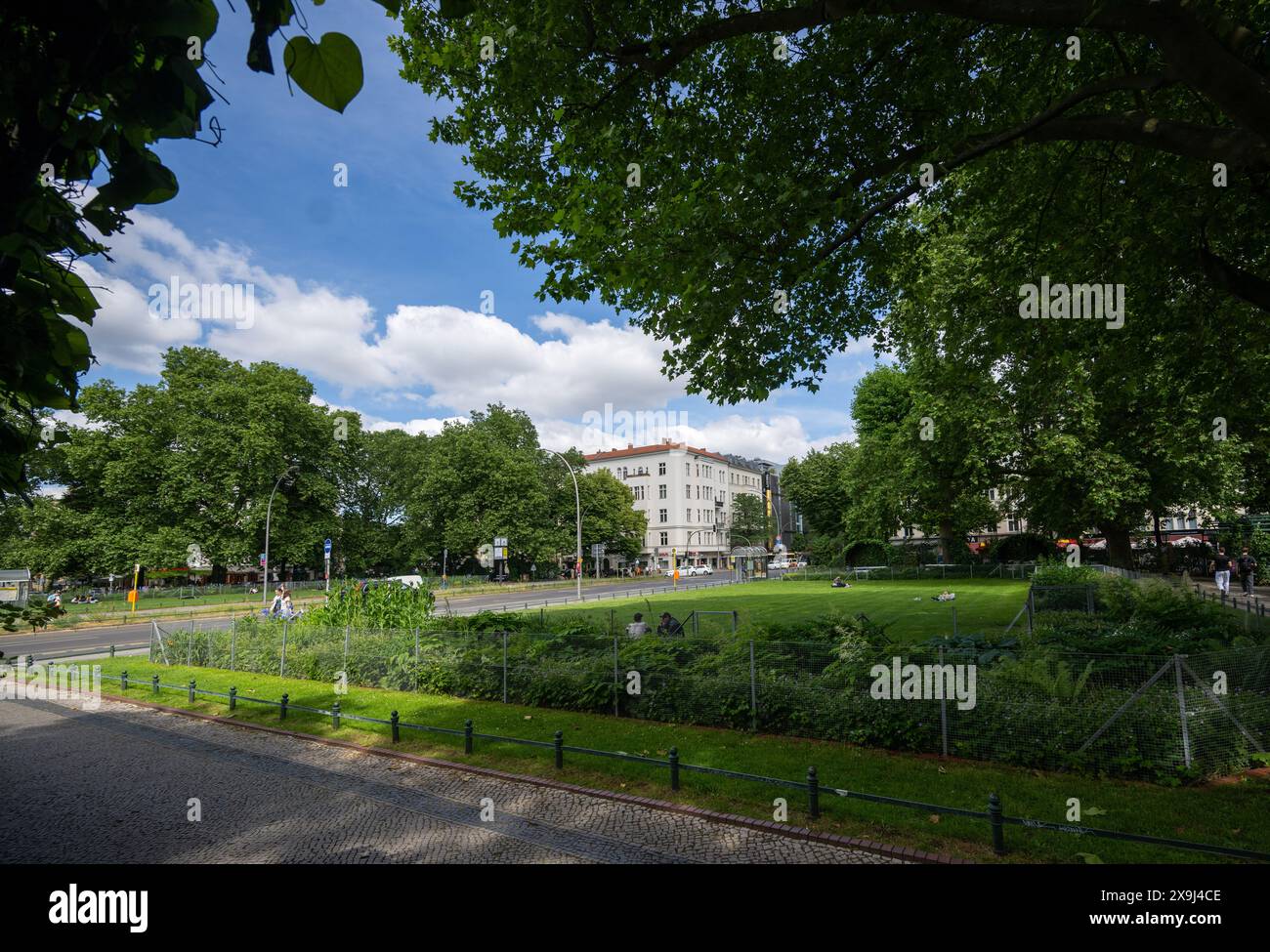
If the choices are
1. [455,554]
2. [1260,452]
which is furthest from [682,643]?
[455,554]

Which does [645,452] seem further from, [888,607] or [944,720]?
[944,720]

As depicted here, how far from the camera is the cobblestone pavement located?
6.74 m

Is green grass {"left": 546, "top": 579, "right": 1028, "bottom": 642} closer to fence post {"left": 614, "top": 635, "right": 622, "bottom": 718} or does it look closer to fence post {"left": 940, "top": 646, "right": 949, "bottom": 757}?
fence post {"left": 614, "top": 635, "right": 622, "bottom": 718}

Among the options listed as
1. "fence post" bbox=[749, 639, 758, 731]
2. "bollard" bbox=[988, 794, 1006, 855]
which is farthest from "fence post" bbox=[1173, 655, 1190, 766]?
"fence post" bbox=[749, 639, 758, 731]

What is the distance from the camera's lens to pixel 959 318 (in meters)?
13.9

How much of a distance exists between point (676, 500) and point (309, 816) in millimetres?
90873

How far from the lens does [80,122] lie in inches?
67.2

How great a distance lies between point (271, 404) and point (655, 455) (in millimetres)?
60394

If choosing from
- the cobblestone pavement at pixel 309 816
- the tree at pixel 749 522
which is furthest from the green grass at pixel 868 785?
the tree at pixel 749 522

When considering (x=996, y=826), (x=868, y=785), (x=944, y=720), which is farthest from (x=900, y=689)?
(x=996, y=826)

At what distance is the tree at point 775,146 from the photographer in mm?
8570

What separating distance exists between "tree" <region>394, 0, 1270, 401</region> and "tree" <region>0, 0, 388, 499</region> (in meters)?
7.29

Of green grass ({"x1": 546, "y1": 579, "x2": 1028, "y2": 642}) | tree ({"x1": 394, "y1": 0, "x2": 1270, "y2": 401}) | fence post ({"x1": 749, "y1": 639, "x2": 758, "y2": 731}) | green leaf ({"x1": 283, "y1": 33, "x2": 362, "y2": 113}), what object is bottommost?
green grass ({"x1": 546, "y1": 579, "x2": 1028, "y2": 642})
